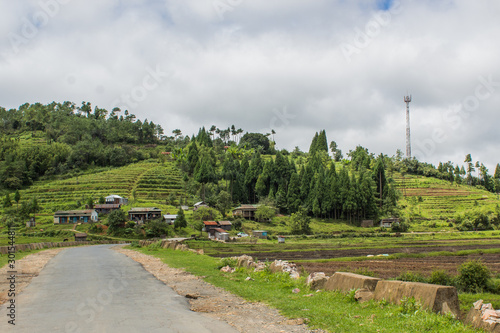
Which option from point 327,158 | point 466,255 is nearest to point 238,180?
point 327,158

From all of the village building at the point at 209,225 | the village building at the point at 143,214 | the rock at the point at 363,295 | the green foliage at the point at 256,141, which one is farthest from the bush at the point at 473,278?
the green foliage at the point at 256,141

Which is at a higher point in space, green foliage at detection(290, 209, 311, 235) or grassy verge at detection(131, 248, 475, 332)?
grassy verge at detection(131, 248, 475, 332)

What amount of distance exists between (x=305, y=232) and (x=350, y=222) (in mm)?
19341

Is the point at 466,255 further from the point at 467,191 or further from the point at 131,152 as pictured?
the point at 131,152

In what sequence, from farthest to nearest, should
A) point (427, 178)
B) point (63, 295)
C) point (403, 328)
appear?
point (427, 178) < point (63, 295) < point (403, 328)

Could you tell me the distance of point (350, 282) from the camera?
38.7ft

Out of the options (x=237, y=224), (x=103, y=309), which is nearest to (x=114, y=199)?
(x=237, y=224)

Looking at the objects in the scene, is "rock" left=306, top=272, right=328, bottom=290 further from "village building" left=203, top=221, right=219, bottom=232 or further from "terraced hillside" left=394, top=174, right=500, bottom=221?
"terraced hillside" left=394, top=174, right=500, bottom=221

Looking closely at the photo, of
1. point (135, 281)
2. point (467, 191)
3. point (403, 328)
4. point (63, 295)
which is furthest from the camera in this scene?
point (467, 191)

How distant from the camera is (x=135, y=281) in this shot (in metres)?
16.3

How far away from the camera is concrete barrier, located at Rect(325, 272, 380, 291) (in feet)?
36.6

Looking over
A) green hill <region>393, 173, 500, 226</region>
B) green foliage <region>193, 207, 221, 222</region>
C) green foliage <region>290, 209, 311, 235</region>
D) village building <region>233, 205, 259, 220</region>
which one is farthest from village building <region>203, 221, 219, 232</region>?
green hill <region>393, 173, 500, 226</region>

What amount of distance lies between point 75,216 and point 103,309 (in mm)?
76820

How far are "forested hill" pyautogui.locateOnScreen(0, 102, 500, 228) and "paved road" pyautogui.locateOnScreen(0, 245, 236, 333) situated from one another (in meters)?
75.8
